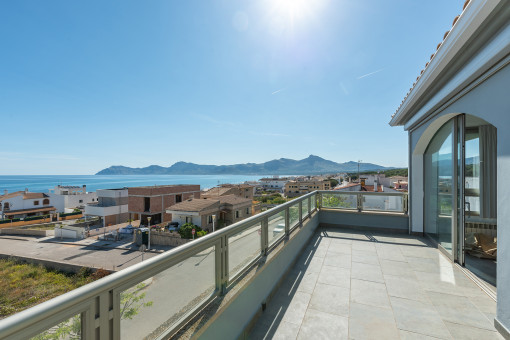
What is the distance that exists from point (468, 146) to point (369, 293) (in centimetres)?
311

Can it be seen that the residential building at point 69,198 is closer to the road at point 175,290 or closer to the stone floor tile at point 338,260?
the stone floor tile at point 338,260

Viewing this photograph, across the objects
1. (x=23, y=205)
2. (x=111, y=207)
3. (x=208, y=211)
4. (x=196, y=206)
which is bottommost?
(x=23, y=205)

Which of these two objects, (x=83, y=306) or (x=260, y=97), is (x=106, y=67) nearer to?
(x=260, y=97)

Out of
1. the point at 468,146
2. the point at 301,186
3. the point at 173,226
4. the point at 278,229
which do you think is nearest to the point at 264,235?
the point at 278,229

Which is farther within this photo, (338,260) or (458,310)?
(338,260)

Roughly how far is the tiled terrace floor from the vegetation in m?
19.8

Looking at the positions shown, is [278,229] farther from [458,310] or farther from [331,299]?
[458,310]

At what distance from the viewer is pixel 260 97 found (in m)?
15.4

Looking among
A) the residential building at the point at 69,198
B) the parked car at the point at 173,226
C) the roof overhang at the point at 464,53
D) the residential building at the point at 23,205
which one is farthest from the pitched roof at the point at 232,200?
the residential building at the point at 23,205

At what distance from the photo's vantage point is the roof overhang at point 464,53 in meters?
2.13

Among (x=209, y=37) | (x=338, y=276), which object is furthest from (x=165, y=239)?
(x=338, y=276)

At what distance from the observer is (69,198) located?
51.2 meters

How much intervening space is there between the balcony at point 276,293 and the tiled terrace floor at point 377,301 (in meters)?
0.01

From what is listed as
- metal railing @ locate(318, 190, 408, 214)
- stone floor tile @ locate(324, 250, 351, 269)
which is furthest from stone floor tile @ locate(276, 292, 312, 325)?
metal railing @ locate(318, 190, 408, 214)
